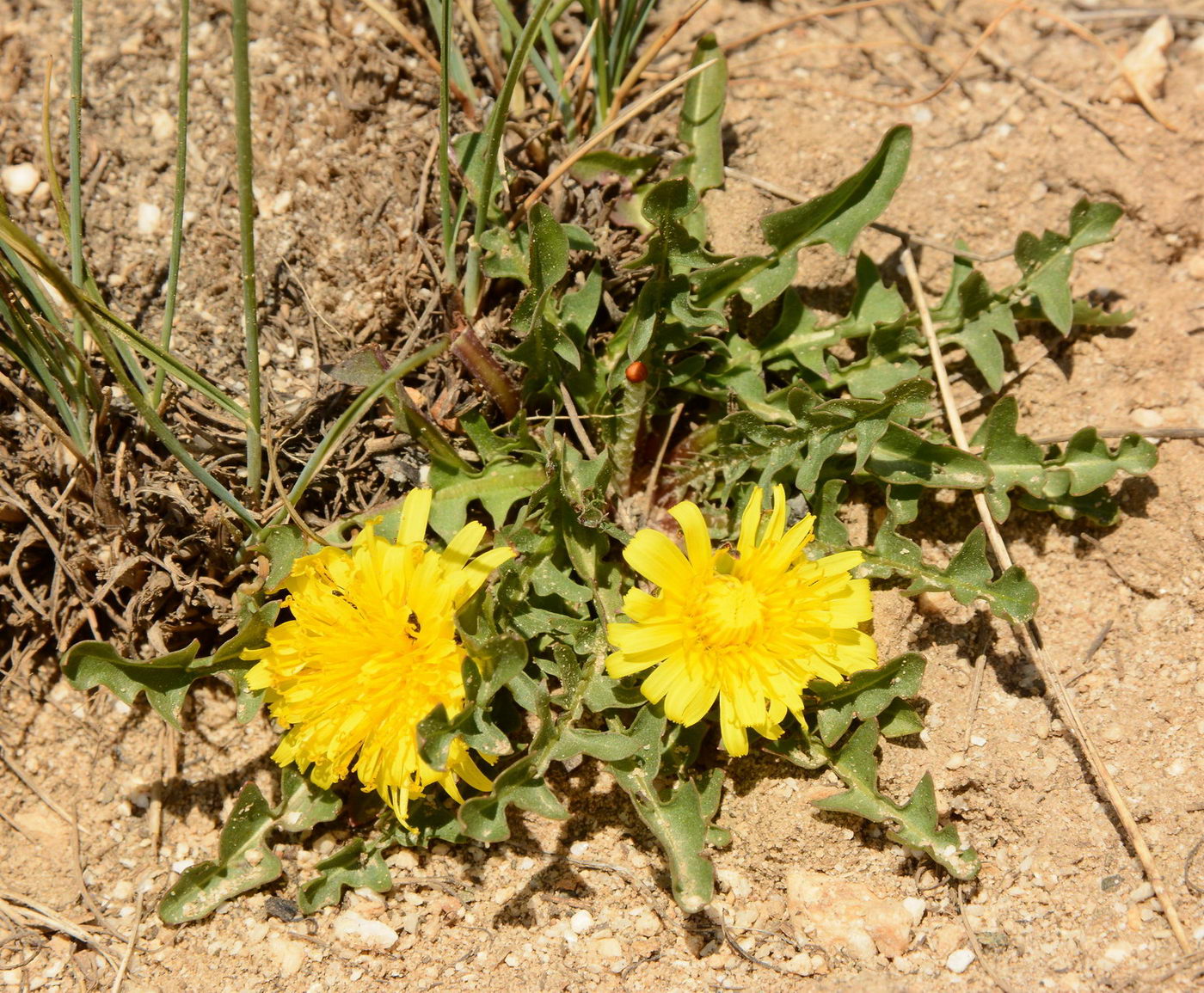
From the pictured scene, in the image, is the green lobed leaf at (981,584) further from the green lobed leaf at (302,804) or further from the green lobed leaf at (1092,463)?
the green lobed leaf at (302,804)

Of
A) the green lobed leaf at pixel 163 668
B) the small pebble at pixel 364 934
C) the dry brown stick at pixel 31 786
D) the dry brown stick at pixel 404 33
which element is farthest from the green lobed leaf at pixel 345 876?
the dry brown stick at pixel 404 33

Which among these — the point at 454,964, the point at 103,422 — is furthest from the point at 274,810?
the point at 103,422

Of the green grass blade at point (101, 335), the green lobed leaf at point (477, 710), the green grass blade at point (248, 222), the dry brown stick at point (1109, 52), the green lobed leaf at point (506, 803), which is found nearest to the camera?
the green grass blade at point (248, 222)

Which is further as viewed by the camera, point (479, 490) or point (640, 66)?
point (640, 66)

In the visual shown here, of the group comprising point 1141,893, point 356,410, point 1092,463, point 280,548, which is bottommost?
point 1141,893

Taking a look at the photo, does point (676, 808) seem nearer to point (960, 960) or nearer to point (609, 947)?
point (609, 947)

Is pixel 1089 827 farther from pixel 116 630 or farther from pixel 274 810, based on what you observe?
pixel 116 630

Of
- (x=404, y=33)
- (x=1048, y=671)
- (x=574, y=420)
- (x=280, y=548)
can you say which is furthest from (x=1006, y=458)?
(x=404, y=33)
